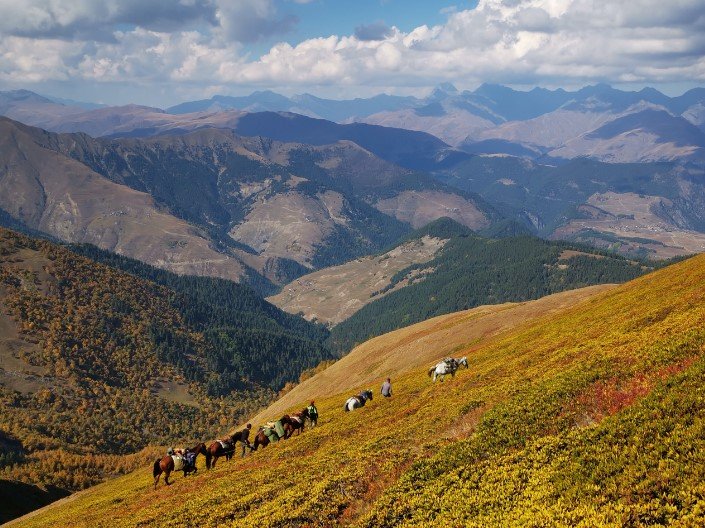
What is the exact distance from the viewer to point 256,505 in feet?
93.9

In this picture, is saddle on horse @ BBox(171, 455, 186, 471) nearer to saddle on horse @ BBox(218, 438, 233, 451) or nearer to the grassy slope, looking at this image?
the grassy slope

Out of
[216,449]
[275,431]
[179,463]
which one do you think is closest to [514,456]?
[275,431]

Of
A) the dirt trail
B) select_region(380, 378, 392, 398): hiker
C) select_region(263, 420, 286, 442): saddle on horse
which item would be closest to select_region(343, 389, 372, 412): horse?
select_region(380, 378, 392, 398): hiker

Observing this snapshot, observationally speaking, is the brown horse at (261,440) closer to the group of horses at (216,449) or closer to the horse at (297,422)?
the group of horses at (216,449)

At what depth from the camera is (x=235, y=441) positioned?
163 ft

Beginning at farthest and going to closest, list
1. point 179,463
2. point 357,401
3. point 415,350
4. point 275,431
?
point 415,350 < point 357,401 < point 275,431 < point 179,463

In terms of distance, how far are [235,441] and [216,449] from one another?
2630mm

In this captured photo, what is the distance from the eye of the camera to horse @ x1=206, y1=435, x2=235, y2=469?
47.0m

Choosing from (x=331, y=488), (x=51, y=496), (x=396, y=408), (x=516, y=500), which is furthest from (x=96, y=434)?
(x=516, y=500)

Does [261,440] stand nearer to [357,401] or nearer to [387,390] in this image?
[357,401]

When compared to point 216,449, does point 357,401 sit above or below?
below

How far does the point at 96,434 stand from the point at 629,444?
196 meters

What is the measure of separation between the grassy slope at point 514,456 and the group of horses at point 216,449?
4.43 ft

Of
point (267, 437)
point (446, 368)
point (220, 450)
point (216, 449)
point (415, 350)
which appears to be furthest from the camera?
point (415, 350)
